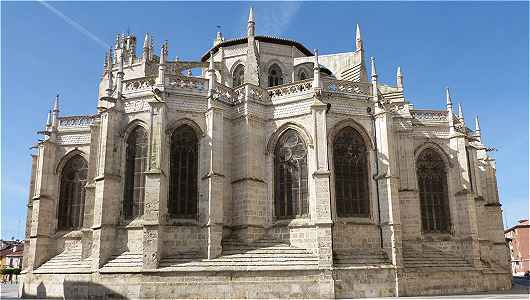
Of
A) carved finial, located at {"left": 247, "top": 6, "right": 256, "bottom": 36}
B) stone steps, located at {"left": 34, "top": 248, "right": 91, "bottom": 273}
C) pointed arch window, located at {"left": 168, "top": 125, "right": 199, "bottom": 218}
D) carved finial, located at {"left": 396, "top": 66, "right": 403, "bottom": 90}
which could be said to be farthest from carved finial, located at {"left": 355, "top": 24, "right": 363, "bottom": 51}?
stone steps, located at {"left": 34, "top": 248, "right": 91, "bottom": 273}

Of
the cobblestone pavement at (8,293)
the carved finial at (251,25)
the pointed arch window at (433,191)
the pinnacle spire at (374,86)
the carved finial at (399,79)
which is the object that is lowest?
the cobblestone pavement at (8,293)

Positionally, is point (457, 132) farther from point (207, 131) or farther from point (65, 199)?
point (65, 199)

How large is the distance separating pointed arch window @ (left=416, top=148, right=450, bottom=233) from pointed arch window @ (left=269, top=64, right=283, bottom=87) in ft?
35.1

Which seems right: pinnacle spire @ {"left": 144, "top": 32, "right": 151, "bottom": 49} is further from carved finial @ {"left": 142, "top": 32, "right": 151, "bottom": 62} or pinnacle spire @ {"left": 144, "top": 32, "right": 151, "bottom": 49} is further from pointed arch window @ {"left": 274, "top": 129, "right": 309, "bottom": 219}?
pointed arch window @ {"left": 274, "top": 129, "right": 309, "bottom": 219}

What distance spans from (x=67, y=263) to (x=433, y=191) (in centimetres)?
1884

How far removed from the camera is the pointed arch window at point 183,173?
19984 millimetres

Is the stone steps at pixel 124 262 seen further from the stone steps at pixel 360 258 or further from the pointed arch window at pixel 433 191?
the pointed arch window at pixel 433 191

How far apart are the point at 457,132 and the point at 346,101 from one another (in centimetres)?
762

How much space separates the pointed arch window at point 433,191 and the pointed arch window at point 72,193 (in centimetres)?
1823

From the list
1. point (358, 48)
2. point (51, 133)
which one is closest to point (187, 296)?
point (51, 133)

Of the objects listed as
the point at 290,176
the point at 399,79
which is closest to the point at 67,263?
the point at 290,176

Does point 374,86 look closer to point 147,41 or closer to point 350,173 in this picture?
point 350,173

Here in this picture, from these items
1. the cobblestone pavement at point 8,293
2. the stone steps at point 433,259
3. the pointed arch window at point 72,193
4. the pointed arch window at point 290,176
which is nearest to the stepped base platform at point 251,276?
the stone steps at point 433,259

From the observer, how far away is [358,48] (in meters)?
28.9
